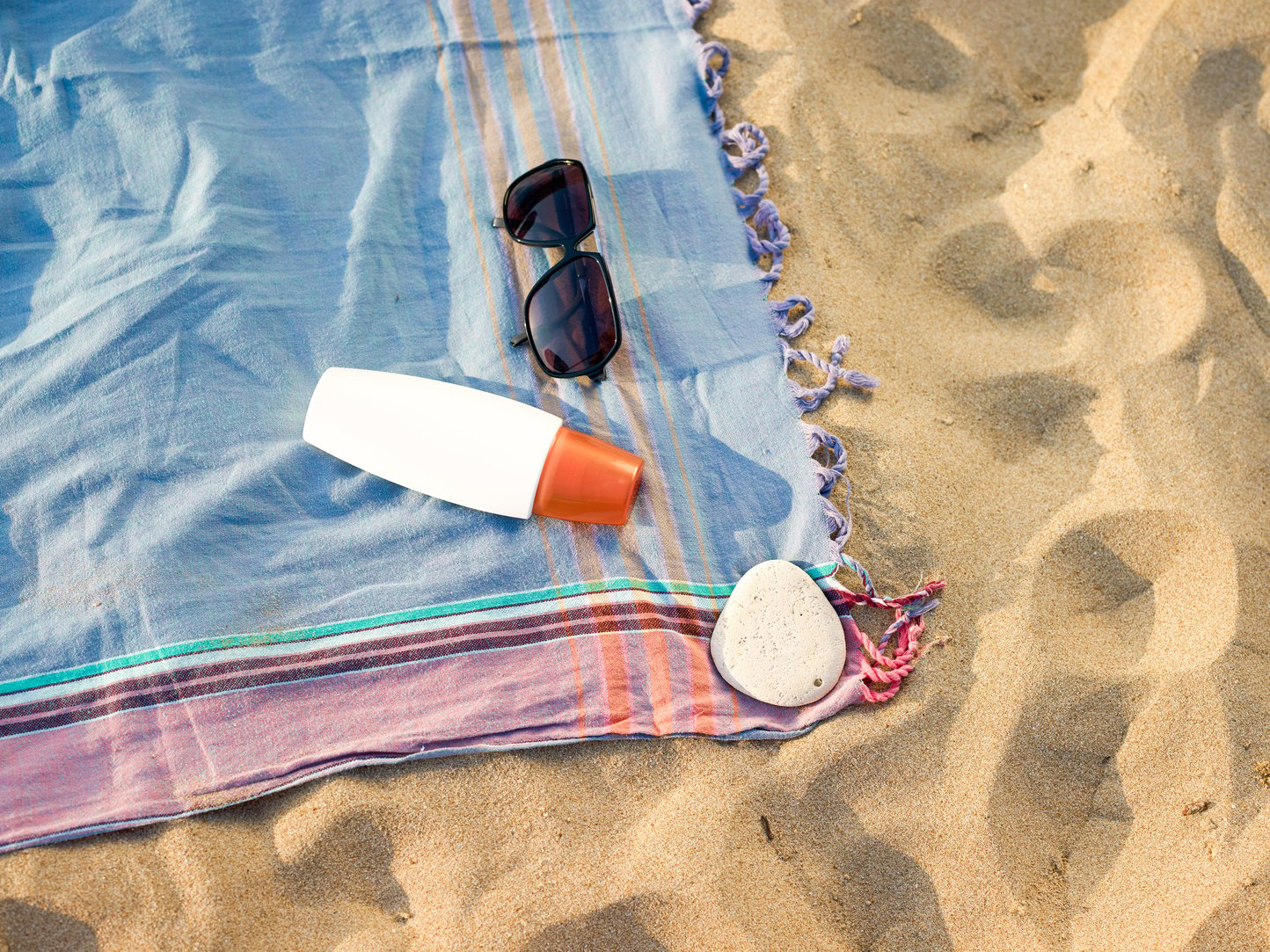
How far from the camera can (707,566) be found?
1407mm

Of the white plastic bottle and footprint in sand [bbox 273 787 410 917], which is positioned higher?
the white plastic bottle

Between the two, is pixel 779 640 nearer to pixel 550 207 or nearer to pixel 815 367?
pixel 815 367

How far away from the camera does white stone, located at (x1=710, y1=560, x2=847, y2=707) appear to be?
1.34 metres

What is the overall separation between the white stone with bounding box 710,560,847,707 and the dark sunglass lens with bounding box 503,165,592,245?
25.8 inches

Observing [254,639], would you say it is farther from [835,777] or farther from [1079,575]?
[1079,575]

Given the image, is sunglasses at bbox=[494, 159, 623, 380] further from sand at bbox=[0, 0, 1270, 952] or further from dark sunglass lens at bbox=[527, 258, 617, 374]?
sand at bbox=[0, 0, 1270, 952]

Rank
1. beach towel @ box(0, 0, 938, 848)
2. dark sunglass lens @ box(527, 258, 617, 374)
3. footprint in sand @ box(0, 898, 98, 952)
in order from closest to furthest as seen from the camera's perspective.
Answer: footprint in sand @ box(0, 898, 98, 952)
beach towel @ box(0, 0, 938, 848)
dark sunglass lens @ box(527, 258, 617, 374)

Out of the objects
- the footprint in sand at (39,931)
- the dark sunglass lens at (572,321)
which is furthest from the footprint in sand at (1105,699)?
the footprint in sand at (39,931)

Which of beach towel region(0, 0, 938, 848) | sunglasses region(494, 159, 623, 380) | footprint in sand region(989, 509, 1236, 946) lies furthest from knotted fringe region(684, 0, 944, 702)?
sunglasses region(494, 159, 623, 380)

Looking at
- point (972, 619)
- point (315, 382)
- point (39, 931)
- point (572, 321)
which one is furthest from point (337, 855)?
point (972, 619)

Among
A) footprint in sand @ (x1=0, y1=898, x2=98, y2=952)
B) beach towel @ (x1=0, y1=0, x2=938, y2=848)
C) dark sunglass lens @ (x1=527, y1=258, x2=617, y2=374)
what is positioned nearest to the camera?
footprint in sand @ (x1=0, y1=898, x2=98, y2=952)

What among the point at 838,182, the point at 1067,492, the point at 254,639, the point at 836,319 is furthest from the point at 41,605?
the point at 1067,492

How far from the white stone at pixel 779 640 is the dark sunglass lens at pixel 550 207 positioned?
66 centimetres

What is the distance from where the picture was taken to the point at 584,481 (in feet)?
4.41
